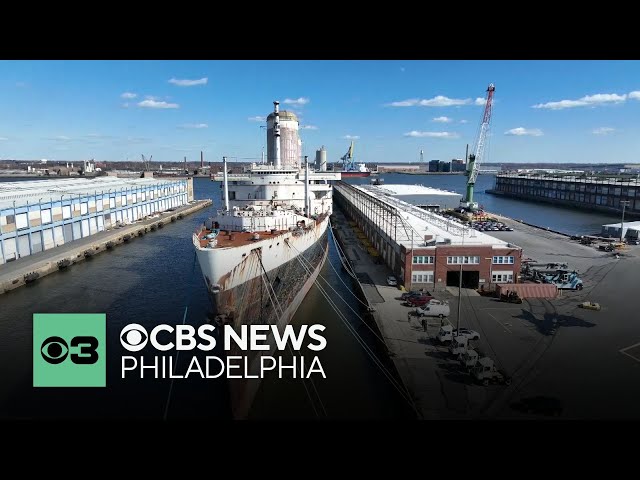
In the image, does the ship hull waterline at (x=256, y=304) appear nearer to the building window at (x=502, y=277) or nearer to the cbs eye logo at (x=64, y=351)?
the cbs eye logo at (x=64, y=351)

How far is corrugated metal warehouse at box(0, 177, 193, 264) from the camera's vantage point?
17.5 meters

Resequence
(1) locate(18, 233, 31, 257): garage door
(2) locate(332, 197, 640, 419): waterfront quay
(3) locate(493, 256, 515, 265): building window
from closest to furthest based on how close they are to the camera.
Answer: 1. (2) locate(332, 197, 640, 419): waterfront quay
2. (3) locate(493, 256, 515, 265): building window
3. (1) locate(18, 233, 31, 257): garage door

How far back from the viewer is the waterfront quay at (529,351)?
25.4ft

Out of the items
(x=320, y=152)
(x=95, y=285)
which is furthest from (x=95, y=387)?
(x=320, y=152)

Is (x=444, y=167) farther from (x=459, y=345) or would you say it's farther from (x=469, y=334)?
(x=459, y=345)

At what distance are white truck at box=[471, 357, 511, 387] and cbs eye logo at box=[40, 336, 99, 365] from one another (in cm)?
718

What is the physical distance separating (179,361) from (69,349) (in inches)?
196

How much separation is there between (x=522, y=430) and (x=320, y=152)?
52160 millimetres

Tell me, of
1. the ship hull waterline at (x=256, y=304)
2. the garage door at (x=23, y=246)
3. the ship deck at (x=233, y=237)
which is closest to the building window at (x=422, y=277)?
the ship hull waterline at (x=256, y=304)

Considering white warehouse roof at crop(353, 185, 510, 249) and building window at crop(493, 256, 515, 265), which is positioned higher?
white warehouse roof at crop(353, 185, 510, 249)

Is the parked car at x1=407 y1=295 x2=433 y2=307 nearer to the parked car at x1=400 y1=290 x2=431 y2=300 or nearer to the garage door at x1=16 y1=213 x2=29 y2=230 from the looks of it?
the parked car at x1=400 y1=290 x2=431 y2=300

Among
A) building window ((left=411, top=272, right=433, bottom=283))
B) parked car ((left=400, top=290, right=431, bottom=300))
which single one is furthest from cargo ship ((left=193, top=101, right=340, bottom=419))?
building window ((left=411, top=272, right=433, bottom=283))

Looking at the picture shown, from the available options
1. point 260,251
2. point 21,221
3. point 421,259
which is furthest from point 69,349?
point 21,221

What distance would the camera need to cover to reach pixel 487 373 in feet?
27.8
